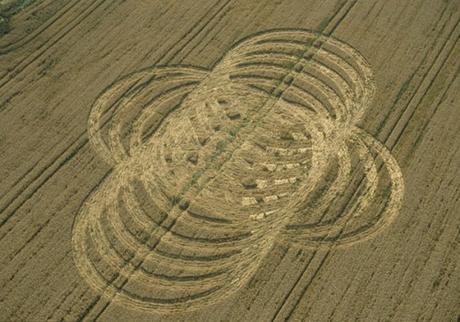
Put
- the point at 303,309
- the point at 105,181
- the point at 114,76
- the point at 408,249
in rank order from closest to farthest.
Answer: the point at 303,309
the point at 408,249
the point at 105,181
the point at 114,76

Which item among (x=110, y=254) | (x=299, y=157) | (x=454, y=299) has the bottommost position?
(x=454, y=299)

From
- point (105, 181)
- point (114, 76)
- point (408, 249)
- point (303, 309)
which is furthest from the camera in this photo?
point (114, 76)

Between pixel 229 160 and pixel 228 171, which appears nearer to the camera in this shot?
pixel 228 171

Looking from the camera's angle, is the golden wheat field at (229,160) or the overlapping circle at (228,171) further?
the overlapping circle at (228,171)

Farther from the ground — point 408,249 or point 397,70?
point 397,70

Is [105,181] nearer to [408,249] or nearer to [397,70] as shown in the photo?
[408,249]

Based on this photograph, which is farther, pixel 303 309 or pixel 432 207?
pixel 432 207

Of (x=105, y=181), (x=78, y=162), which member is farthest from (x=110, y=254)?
(x=78, y=162)

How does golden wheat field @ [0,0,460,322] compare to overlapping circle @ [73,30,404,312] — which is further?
overlapping circle @ [73,30,404,312]
